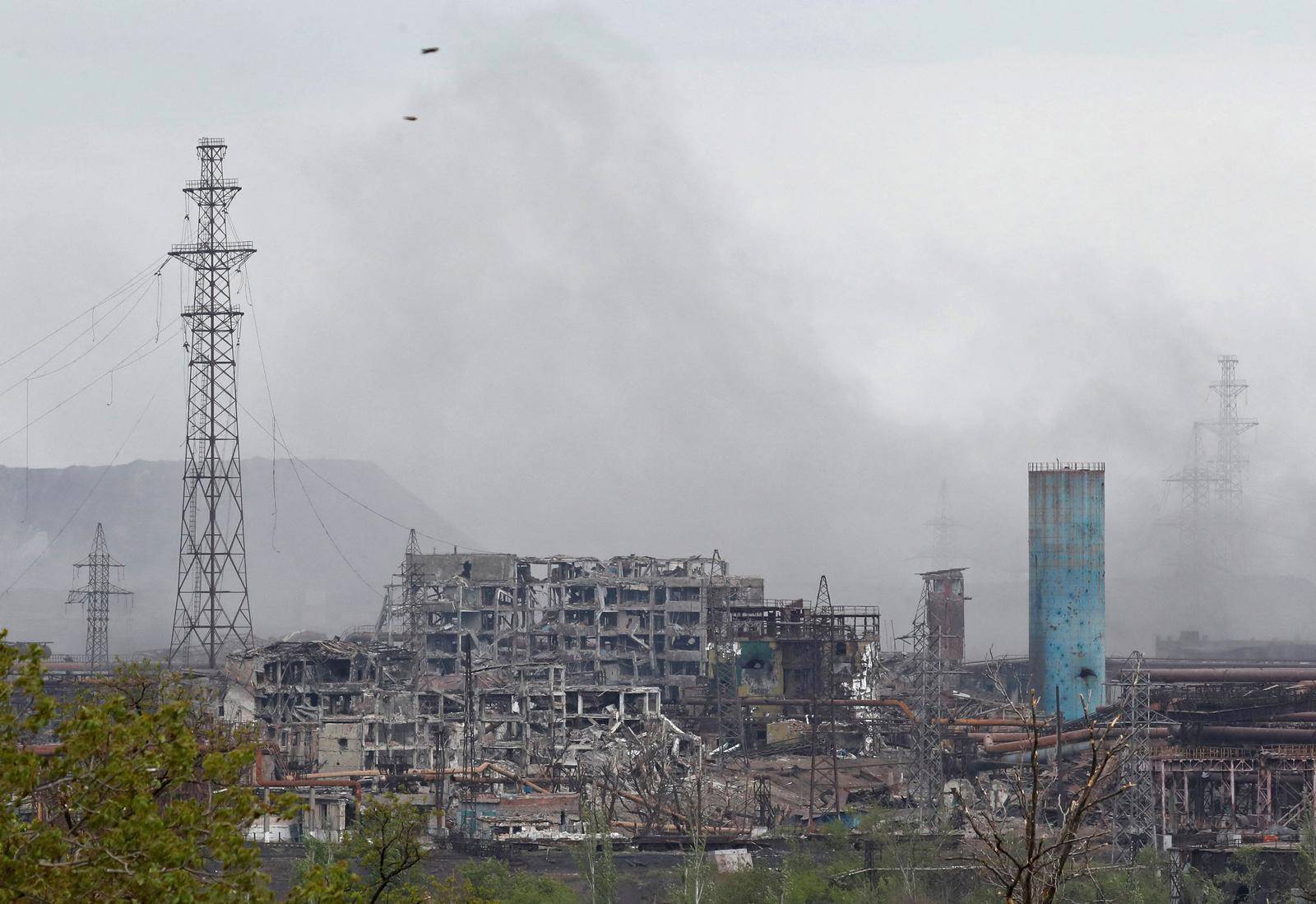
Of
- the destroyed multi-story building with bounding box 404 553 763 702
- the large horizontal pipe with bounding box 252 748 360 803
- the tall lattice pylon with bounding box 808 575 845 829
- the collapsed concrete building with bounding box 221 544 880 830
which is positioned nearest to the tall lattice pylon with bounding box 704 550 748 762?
the collapsed concrete building with bounding box 221 544 880 830

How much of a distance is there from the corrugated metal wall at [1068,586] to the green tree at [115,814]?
2229 inches

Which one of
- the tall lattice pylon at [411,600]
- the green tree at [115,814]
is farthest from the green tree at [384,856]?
the tall lattice pylon at [411,600]

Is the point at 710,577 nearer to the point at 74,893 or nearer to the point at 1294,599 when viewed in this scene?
the point at 74,893

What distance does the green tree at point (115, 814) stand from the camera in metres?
12.6

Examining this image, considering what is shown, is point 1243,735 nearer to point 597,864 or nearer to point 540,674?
point 597,864

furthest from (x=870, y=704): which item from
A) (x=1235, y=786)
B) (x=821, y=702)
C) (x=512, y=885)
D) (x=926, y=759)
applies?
(x=512, y=885)

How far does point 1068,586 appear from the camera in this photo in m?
69.3

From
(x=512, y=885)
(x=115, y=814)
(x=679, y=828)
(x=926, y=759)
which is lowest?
(x=679, y=828)

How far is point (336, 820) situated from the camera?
50312 millimetres

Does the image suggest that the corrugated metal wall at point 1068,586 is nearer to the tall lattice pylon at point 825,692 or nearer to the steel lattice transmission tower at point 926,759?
the tall lattice pylon at point 825,692

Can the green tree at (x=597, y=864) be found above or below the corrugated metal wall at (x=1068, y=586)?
below

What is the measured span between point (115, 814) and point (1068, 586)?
6009cm

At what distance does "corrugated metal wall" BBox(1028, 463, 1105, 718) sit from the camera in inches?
2682

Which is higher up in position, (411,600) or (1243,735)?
(411,600)
